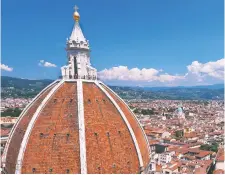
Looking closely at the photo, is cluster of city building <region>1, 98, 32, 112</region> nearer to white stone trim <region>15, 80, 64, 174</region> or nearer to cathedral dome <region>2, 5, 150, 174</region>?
cathedral dome <region>2, 5, 150, 174</region>

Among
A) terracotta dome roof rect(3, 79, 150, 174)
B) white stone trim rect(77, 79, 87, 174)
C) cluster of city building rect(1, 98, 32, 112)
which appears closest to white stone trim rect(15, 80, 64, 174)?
terracotta dome roof rect(3, 79, 150, 174)

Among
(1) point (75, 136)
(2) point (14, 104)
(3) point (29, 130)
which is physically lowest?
(2) point (14, 104)

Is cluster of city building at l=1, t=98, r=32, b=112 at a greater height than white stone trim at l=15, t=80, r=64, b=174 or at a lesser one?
lesser

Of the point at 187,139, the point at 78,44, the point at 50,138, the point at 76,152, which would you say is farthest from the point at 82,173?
the point at 187,139

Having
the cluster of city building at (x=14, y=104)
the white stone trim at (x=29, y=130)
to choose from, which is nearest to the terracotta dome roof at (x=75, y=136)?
the white stone trim at (x=29, y=130)

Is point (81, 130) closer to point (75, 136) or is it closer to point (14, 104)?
point (75, 136)

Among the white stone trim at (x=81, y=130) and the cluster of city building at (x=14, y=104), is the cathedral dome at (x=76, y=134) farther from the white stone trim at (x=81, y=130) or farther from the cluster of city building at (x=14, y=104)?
the cluster of city building at (x=14, y=104)

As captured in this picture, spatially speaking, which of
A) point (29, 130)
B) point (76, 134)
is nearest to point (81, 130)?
point (76, 134)

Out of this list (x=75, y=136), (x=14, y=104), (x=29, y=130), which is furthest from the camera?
(x=14, y=104)
